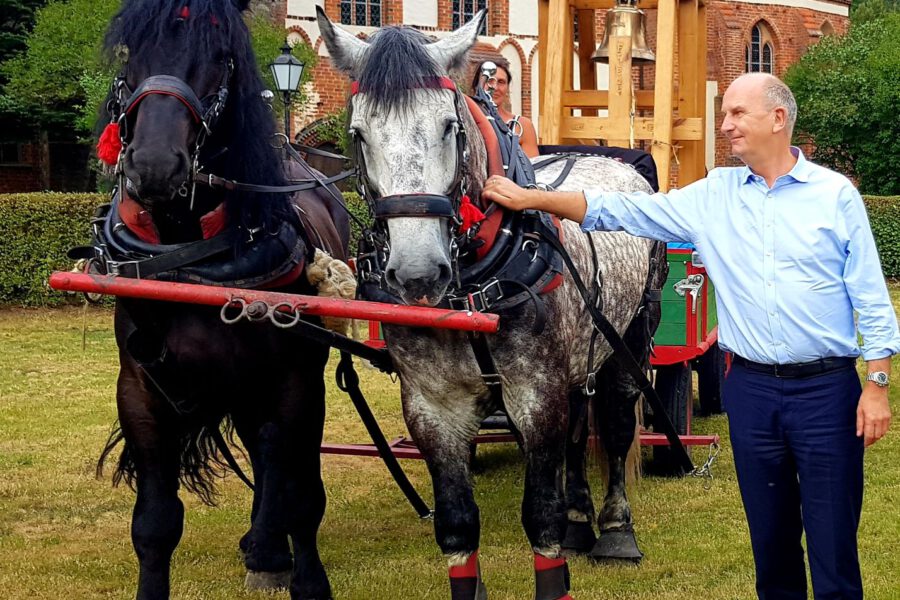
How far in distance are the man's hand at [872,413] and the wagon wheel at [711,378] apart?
16.8ft

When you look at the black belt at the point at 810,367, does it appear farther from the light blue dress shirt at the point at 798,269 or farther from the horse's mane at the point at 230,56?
the horse's mane at the point at 230,56

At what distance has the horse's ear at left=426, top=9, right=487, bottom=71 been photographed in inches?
135

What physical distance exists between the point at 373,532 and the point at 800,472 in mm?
3011

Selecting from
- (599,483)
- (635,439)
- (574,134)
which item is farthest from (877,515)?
(574,134)

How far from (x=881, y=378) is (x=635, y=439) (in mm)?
2575

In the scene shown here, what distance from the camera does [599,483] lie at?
272 inches

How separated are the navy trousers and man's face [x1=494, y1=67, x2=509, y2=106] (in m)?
3.03

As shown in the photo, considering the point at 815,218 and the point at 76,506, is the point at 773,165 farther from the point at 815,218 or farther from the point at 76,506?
the point at 76,506

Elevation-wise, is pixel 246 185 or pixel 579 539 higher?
pixel 246 185

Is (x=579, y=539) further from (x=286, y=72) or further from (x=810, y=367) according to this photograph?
(x=286, y=72)

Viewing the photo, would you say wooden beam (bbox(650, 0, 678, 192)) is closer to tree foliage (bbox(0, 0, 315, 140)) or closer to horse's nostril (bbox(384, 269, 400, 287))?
horse's nostril (bbox(384, 269, 400, 287))

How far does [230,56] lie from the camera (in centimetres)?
379

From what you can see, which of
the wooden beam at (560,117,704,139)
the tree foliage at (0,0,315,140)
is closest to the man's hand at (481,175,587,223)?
the wooden beam at (560,117,704,139)

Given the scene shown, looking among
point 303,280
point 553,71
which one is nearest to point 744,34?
point 553,71
